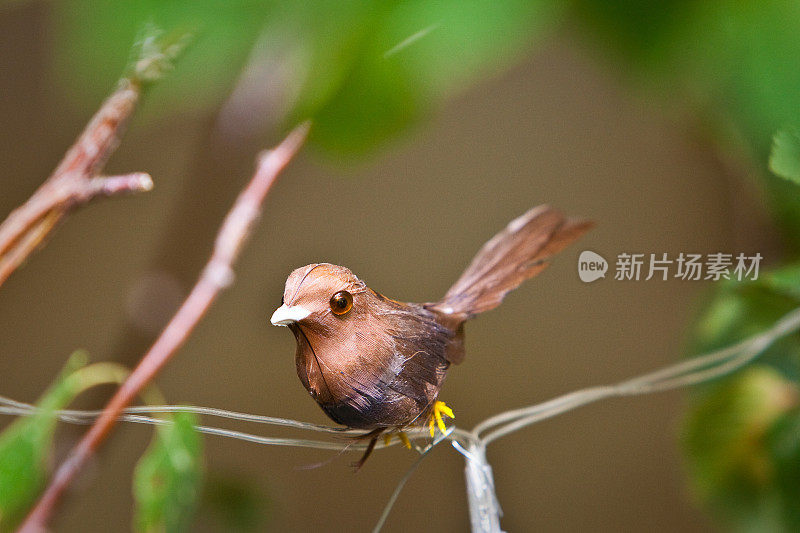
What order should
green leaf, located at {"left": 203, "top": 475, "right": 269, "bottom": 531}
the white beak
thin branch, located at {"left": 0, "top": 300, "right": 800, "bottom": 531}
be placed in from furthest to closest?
1. green leaf, located at {"left": 203, "top": 475, "right": 269, "bottom": 531}
2. thin branch, located at {"left": 0, "top": 300, "right": 800, "bottom": 531}
3. the white beak

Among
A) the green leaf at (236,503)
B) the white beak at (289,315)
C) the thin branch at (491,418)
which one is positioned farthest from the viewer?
the green leaf at (236,503)

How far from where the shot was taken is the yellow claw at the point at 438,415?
0.35 metres

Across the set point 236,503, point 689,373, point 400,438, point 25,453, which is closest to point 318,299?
point 400,438

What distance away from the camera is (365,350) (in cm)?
30

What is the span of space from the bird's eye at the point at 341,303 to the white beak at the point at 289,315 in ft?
0.04

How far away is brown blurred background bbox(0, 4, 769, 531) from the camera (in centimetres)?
48

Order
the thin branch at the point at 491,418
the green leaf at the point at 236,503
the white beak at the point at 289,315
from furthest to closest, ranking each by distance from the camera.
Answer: the green leaf at the point at 236,503 < the thin branch at the point at 491,418 < the white beak at the point at 289,315

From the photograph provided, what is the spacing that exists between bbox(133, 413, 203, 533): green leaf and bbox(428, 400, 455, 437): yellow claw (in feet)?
0.48

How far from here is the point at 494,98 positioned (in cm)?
53

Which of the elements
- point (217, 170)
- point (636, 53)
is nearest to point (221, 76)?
point (217, 170)

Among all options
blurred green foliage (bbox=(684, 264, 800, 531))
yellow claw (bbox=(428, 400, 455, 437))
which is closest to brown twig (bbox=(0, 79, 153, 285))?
yellow claw (bbox=(428, 400, 455, 437))

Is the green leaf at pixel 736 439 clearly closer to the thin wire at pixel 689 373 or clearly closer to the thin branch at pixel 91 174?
the thin wire at pixel 689 373

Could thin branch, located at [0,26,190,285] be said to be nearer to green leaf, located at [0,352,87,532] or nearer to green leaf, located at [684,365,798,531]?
green leaf, located at [0,352,87,532]

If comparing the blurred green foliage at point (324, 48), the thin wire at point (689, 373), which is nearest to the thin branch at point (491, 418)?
the thin wire at point (689, 373)
